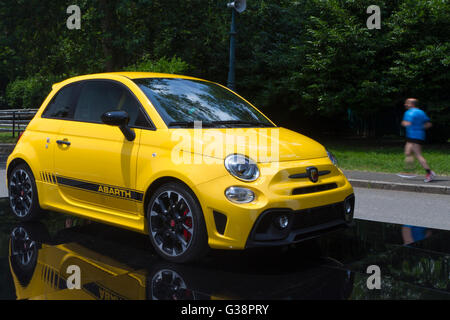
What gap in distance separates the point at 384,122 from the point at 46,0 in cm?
1529

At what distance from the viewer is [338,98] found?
18.7 m

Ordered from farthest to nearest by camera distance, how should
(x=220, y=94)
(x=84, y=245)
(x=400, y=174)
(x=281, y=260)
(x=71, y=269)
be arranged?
(x=400, y=174) → (x=220, y=94) → (x=84, y=245) → (x=281, y=260) → (x=71, y=269)

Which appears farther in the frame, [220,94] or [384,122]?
[384,122]

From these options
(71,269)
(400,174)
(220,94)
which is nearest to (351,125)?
(400,174)

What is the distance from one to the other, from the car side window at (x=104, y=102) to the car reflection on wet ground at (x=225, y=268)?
1275 millimetres

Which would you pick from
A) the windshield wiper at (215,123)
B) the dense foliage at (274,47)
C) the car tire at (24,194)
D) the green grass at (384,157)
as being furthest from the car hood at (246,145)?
the dense foliage at (274,47)

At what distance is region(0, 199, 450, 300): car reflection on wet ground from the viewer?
12.5 ft

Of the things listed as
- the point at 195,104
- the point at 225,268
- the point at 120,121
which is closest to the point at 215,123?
the point at 195,104

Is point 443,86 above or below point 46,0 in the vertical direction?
below

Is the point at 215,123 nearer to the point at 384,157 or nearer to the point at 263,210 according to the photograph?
the point at 263,210

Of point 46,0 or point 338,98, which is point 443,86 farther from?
point 46,0

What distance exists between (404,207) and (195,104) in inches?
175

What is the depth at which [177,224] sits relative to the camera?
174 inches

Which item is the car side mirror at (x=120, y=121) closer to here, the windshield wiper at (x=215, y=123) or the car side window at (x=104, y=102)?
the car side window at (x=104, y=102)
